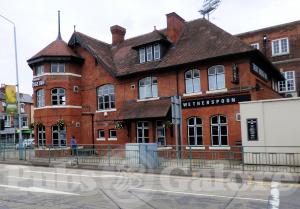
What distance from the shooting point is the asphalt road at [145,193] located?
29.6 feet

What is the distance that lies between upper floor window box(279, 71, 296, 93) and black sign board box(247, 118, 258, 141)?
2112 centimetres

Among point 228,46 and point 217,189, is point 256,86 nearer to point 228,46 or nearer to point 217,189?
point 228,46

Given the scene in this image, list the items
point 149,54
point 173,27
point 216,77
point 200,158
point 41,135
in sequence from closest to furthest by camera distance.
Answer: point 200,158
point 216,77
point 149,54
point 173,27
point 41,135

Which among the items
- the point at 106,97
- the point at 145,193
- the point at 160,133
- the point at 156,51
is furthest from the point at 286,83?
the point at 145,193

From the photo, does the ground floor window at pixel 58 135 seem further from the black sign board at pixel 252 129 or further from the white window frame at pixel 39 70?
the black sign board at pixel 252 129

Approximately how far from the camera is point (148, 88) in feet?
84.6

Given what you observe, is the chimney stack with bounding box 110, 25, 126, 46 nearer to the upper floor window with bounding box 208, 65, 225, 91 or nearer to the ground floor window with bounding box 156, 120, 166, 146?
the ground floor window with bounding box 156, 120, 166, 146

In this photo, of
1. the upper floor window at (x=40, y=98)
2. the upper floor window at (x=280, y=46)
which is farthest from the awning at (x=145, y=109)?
the upper floor window at (x=280, y=46)

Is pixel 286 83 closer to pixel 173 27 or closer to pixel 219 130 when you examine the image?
pixel 173 27

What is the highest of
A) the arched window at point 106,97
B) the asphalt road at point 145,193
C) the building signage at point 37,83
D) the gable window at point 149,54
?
the gable window at point 149,54

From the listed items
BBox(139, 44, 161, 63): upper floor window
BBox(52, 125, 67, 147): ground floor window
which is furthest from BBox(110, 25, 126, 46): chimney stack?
BBox(52, 125, 67, 147): ground floor window

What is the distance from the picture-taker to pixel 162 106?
78.3ft

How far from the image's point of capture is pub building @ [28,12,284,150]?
71.7ft

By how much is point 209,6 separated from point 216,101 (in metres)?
24.0
